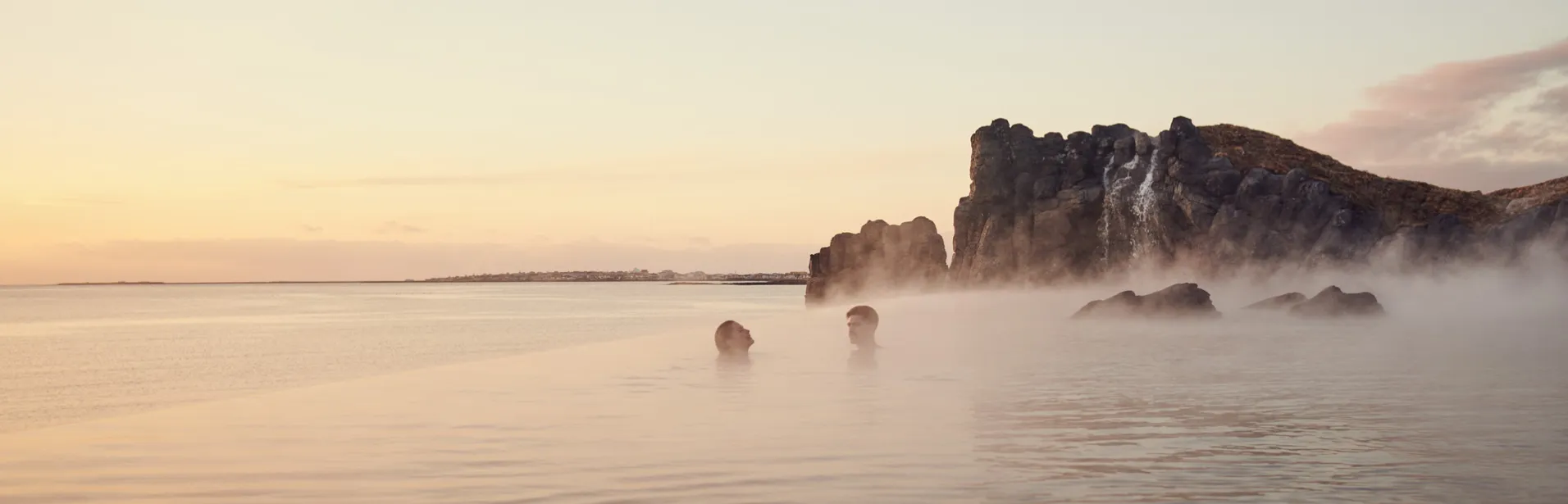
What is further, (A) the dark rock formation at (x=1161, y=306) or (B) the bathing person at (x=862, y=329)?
(A) the dark rock formation at (x=1161, y=306)

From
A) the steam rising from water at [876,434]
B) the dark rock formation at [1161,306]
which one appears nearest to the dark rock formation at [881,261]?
the dark rock formation at [1161,306]

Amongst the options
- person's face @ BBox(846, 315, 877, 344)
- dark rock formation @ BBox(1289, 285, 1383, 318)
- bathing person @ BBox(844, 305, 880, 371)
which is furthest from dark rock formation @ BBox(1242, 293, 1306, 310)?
person's face @ BBox(846, 315, 877, 344)

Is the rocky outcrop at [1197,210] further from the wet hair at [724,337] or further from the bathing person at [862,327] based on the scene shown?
the wet hair at [724,337]

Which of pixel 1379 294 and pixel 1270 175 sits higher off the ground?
pixel 1270 175

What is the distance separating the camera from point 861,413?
17.5 meters

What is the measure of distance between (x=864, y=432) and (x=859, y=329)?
1697 cm

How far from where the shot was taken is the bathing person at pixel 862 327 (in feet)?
105

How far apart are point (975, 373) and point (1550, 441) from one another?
38.1ft

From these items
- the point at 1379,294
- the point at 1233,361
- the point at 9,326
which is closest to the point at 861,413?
the point at 1233,361

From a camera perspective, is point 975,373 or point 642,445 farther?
point 975,373

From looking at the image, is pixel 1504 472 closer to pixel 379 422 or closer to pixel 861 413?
pixel 861 413

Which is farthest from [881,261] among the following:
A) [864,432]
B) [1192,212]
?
[864,432]

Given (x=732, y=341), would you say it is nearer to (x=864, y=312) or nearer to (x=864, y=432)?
(x=864, y=312)

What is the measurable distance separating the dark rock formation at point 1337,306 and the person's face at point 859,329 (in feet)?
88.9
